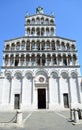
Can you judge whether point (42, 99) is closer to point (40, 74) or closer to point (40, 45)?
point (40, 74)

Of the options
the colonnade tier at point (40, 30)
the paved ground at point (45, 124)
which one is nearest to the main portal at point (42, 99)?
the colonnade tier at point (40, 30)

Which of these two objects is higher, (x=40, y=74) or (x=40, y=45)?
(x=40, y=45)

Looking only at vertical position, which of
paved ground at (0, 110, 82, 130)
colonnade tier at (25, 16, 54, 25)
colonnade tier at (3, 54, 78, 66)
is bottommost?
paved ground at (0, 110, 82, 130)

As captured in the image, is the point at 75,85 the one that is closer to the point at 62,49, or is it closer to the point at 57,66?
the point at 57,66

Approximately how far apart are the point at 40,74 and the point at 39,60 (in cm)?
259

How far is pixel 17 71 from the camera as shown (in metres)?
25.5

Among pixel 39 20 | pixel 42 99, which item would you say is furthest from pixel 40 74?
pixel 39 20

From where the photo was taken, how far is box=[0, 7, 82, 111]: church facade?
24.2 meters

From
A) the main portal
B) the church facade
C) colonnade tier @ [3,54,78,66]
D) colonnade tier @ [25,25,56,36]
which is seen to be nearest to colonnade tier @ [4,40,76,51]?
the church facade

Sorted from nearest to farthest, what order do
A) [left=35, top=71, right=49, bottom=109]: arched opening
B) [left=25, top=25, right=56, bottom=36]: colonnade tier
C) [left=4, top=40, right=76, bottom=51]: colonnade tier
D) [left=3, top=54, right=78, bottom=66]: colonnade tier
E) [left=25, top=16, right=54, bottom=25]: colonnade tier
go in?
A: 1. [left=35, top=71, right=49, bottom=109]: arched opening
2. [left=3, top=54, right=78, bottom=66]: colonnade tier
3. [left=4, top=40, right=76, bottom=51]: colonnade tier
4. [left=25, top=25, right=56, bottom=36]: colonnade tier
5. [left=25, top=16, right=54, bottom=25]: colonnade tier

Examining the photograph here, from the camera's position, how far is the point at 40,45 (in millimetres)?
27125

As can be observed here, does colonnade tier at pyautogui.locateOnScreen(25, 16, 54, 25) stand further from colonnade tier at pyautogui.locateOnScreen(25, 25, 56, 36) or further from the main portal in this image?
the main portal

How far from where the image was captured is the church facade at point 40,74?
→ 24.2 meters

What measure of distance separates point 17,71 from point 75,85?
34.5 ft
